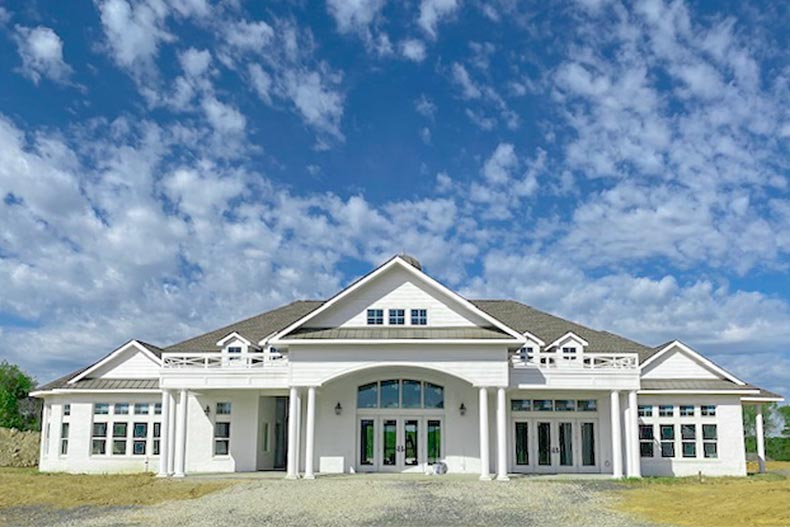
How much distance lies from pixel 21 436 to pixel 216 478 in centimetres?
1738

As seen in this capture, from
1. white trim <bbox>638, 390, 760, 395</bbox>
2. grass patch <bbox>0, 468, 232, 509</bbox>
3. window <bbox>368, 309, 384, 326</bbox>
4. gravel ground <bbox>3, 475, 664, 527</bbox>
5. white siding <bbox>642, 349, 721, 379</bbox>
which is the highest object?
window <bbox>368, 309, 384, 326</bbox>

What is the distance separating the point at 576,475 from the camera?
2533 cm

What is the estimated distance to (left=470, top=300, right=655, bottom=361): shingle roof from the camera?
2889 centimetres

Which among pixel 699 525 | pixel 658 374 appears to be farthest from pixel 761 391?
pixel 699 525

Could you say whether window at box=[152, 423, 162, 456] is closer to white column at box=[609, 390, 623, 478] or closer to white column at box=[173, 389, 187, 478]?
white column at box=[173, 389, 187, 478]

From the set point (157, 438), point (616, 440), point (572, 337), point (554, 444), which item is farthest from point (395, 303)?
point (157, 438)

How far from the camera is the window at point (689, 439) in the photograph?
26578 millimetres

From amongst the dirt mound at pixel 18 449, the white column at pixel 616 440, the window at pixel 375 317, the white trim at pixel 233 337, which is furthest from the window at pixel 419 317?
the dirt mound at pixel 18 449

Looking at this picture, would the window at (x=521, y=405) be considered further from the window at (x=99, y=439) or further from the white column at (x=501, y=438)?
the window at (x=99, y=439)

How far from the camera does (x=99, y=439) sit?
27453 mm

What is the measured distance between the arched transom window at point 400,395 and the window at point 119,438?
346 inches

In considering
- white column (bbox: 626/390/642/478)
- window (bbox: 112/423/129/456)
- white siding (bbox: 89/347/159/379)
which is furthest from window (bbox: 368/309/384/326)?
window (bbox: 112/423/129/456)

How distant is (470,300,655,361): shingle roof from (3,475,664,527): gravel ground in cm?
753

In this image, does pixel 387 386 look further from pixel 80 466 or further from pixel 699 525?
pixel 699 525
